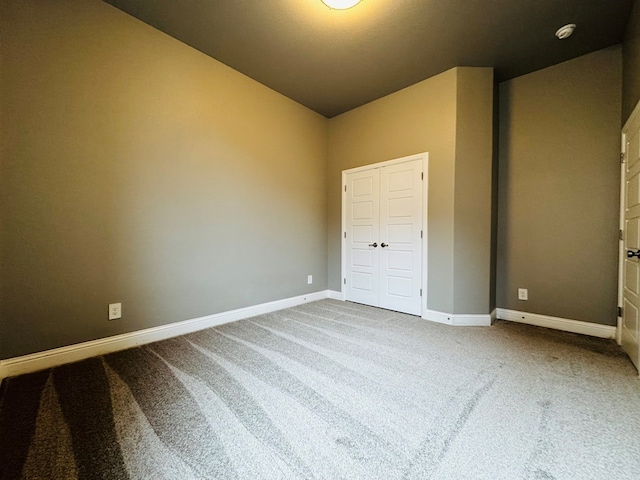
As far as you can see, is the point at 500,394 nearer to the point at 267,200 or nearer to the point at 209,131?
the point at 267,200

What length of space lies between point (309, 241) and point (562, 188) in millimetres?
3189

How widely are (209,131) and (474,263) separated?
3403 mm

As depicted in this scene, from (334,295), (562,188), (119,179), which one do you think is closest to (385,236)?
(334,295)

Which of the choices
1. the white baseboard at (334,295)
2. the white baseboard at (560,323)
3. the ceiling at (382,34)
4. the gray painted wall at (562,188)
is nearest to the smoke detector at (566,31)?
the ceiling at (382,34)

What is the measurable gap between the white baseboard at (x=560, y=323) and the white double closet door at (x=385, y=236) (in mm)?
1086

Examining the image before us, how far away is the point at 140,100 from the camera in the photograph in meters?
2.37

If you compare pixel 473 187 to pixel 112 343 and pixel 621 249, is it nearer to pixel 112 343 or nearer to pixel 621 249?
pixel 621 249

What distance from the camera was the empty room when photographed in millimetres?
1301

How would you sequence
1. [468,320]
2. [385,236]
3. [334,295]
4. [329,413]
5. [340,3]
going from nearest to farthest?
1. [329,413]
2. [340,3]
3. [468,320]
4. [385,236]
5. [334,295]

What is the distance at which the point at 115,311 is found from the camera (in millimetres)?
2230

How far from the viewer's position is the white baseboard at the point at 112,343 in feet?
6.04

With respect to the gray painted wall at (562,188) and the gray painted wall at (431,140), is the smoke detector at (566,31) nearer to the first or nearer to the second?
the gray painted wall at (562,188)

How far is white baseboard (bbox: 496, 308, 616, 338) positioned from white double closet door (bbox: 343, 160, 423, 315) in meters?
1.09

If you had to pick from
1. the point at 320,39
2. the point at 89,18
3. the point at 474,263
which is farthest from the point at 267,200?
the point at 474,263
